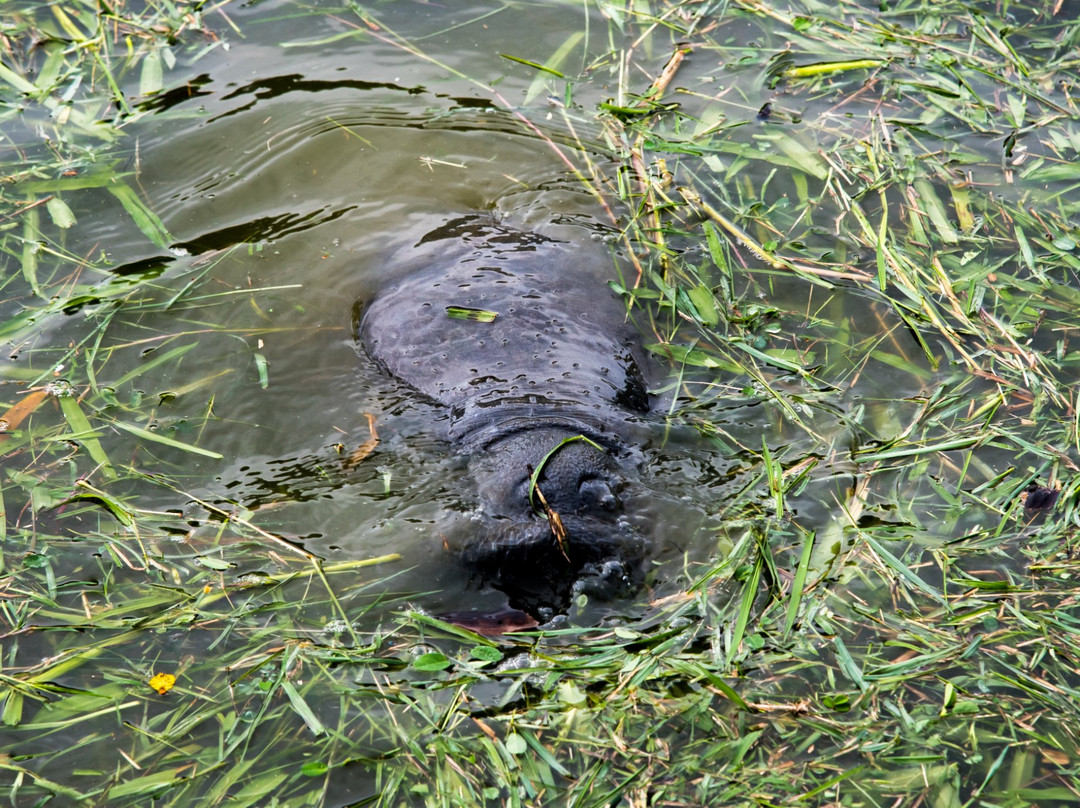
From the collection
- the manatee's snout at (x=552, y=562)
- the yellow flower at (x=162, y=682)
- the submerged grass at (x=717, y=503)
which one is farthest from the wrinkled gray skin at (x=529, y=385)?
the yellow flower at (x=162, y=682)

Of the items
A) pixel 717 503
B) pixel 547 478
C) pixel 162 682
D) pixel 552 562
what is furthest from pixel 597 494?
pixel 162 682

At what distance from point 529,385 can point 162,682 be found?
1863mm

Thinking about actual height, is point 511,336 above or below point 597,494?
above

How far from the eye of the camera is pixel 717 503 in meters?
3.84

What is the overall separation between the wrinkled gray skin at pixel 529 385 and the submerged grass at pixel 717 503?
27cm

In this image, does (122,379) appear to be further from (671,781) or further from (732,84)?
(732,84)

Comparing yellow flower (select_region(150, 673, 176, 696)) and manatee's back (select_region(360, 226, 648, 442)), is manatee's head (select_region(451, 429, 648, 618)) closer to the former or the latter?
manatee's back (select_region(360, 226, 648, 442))

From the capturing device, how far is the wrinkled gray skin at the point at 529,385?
344cm

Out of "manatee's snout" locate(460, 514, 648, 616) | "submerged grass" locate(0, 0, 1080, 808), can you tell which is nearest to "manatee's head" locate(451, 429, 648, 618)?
"manatee's snout" locate(460, 514, 648, 616)

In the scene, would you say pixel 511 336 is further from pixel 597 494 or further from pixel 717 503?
pixel 717 503

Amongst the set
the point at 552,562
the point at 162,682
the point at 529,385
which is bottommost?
the point at 162,682

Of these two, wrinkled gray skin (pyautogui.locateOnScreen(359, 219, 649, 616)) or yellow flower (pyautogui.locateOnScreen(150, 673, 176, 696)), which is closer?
yellow flower (pyautogui.locateOnScreen(150, 673, 176, 696))

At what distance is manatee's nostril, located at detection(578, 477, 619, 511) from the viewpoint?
3525 millimetres

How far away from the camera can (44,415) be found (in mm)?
4312
